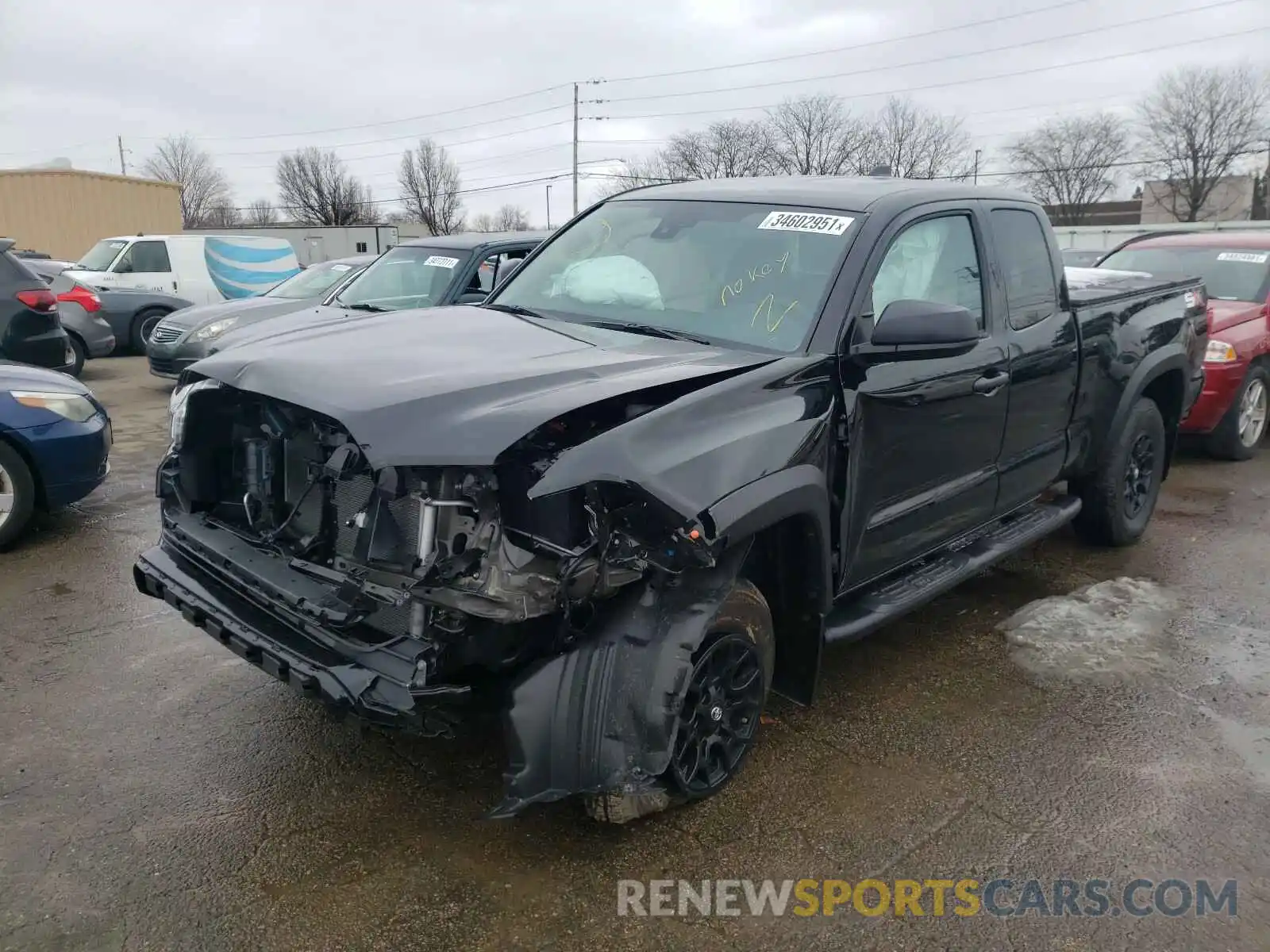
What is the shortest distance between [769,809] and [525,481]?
141cm

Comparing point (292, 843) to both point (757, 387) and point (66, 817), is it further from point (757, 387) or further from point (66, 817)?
point (757, 387)

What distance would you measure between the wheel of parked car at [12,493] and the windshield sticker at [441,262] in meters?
3.69

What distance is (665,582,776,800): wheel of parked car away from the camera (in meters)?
2.85

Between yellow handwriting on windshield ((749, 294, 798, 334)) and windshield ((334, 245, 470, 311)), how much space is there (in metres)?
4.79

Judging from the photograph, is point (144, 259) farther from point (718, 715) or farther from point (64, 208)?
point (64, 208)

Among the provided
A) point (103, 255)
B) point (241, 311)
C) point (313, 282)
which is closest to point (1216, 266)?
point (313, 282)

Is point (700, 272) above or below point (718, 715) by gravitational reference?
above

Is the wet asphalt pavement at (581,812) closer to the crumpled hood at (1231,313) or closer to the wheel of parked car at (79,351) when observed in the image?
the crumpled hood at (1231,313)

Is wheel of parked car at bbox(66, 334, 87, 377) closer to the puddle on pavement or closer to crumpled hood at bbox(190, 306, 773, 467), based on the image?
crumpled hood at bbox(190, 306, 773, 467)

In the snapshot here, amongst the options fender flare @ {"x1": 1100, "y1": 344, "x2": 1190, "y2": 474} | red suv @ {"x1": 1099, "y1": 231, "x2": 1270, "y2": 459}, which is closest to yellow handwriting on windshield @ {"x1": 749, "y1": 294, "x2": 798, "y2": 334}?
fender flare @ {"x1": 1100, "y1": 344, "x2": 1190, "y2": 474}

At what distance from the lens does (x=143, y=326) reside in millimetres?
14086

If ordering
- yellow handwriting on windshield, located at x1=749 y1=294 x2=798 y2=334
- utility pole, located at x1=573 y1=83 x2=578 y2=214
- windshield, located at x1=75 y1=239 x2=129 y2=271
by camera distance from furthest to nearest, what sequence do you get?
utility pole, located at x1=573 y1=83 x2=578 y2=214 < windshield, located at x1=75 y1=239 x2=129 y2=271 < yellow handwriting on windshield, located at x1=749 y1=294 x2=798 y2=334

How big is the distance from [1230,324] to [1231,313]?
24 cm

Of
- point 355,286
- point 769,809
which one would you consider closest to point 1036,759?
point 769,809
